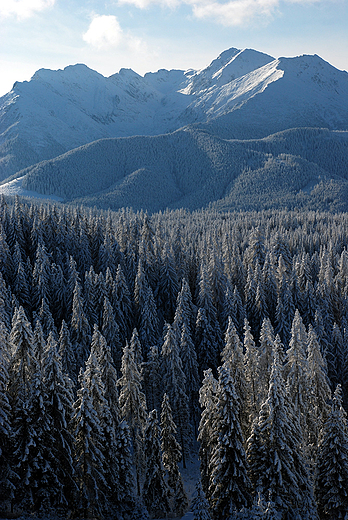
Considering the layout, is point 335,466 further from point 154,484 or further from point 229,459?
point 154,484

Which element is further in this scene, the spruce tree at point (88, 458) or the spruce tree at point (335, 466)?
the spruce tree at point (335, 466)

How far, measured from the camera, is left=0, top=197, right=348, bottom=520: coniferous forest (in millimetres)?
26594

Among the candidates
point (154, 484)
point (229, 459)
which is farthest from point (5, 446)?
point (229, 459)

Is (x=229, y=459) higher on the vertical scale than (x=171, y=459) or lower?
higher

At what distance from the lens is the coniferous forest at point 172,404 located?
2659 centimetres

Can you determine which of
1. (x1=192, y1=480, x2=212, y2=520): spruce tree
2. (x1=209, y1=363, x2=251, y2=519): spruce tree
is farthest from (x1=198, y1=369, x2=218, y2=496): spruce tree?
(x1=192, y1=480, x2=212, y2=520): spruce tree

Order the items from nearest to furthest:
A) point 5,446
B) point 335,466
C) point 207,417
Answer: point 5,446 < point 335,466 < point 207,417

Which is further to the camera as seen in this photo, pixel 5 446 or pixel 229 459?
pixel 229 459

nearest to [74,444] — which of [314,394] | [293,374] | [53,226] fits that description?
[293,374]

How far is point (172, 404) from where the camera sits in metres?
45.3

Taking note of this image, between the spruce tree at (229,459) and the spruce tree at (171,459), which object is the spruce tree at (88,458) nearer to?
the spruce tree at (229,459)

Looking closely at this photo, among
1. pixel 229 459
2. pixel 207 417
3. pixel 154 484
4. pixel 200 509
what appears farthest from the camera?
pixel 154 484

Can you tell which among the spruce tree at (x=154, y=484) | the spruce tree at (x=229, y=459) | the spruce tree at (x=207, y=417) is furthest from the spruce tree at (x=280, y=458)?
the spruce tree at (x=154, y=484)

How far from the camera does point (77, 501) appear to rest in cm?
2791
